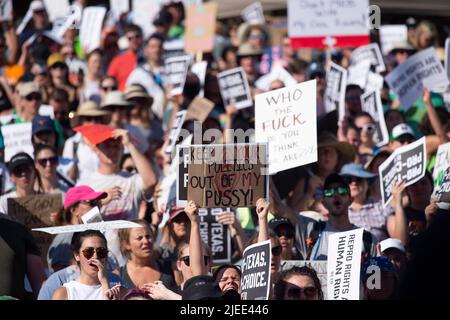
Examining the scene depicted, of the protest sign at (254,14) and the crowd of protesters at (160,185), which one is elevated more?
the protest sign at (254,14)

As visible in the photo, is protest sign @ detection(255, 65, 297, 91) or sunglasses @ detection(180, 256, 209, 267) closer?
sunglasses @ detection(180, 256, 209, 267)

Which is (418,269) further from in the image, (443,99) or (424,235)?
(443,99)

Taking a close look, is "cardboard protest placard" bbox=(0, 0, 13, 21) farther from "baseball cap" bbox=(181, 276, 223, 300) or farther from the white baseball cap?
"baseball cap" bbox=(181, 276, 223, 300)

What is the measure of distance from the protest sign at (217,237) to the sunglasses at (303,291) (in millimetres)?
1720

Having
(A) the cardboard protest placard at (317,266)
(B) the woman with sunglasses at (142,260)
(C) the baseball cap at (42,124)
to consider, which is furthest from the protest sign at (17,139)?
(A) the cardboard protest placard at (317,266)

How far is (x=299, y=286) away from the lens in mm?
6996

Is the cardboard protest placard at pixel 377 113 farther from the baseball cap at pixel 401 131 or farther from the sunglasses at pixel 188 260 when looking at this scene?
the sunglasses at pixel 188 260

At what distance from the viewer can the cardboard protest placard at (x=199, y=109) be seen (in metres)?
11.0

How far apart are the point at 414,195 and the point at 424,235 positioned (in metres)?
5.28

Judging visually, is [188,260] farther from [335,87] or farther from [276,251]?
[335,87]

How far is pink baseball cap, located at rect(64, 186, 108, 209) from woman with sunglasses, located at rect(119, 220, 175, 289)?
379mm

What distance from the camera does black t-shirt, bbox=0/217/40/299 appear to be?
6973mm

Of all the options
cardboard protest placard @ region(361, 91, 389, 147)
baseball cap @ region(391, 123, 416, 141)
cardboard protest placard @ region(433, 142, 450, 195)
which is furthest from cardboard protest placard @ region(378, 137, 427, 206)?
cardboard protest placard @ region(361, 91, 389, 147)
